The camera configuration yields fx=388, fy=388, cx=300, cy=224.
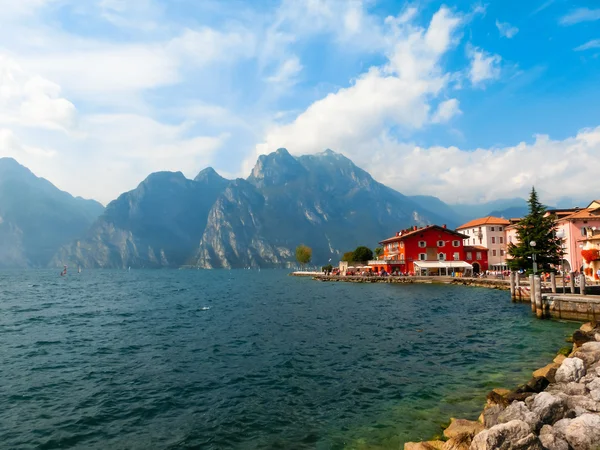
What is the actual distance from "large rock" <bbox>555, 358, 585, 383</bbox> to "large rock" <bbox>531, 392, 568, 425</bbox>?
4094mm

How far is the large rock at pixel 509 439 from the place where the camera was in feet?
28.2

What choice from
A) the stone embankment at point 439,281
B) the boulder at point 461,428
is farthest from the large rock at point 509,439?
the stone embankment at point 439,281

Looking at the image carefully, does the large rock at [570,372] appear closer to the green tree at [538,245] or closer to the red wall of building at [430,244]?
the green tree at [538,245]

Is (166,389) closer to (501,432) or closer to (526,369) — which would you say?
(501,432)

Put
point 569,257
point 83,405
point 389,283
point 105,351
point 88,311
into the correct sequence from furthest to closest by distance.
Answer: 1. point 389,283
2. point 569,257
3. point 88,311
4. point 105,351
5. point 83,405

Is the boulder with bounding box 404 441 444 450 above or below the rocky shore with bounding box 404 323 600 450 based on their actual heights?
below

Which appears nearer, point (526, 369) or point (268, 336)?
point (526, 369)

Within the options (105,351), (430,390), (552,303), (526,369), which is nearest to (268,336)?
(105,351)

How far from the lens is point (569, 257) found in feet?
212

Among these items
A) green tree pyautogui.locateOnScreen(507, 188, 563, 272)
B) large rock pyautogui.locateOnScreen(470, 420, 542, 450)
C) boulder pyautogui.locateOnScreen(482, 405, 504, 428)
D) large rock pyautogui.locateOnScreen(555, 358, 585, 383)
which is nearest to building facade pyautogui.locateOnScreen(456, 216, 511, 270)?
green tree pyautogui.locateOnScreen(507, 188, 563, 272)

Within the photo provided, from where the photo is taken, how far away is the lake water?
12.4 m

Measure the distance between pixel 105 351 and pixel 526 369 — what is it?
76.2 ft

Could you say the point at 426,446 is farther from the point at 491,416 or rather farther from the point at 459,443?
the point at 491,416

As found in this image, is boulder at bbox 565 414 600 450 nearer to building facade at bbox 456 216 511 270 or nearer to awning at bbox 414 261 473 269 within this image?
awning at bbox 414 261 473 269
